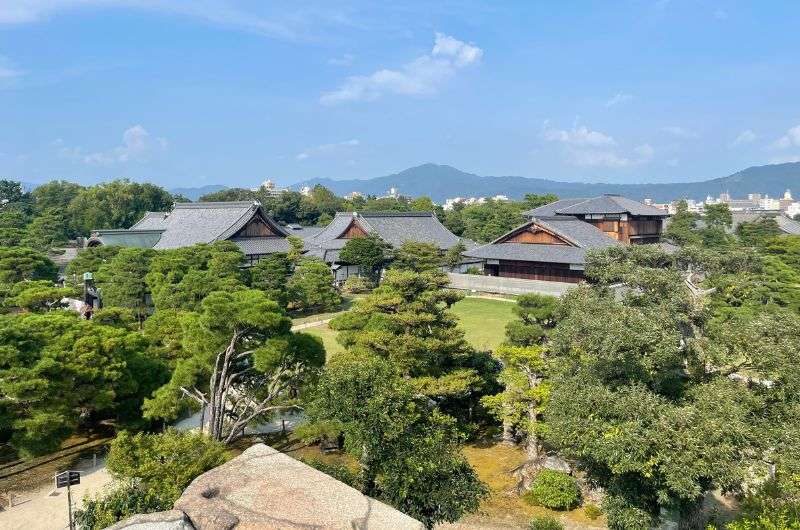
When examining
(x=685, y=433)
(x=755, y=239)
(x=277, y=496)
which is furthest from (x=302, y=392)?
(x=755, y=239)

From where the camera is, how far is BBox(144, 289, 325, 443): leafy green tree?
43.1 ft

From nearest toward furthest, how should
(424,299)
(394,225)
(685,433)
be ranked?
1. (685,433)
2. (424,299)
3. (394,225)

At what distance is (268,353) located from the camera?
13156mm

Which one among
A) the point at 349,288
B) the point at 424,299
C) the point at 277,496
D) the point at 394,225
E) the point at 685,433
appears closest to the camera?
the point at 277,496

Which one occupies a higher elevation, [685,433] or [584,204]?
[584,204]

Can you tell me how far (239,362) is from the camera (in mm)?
14781

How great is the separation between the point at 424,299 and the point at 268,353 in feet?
14.2

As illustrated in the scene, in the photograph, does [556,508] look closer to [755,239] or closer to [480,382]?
[480,382]

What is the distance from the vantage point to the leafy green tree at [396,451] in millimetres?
Answer: 9250

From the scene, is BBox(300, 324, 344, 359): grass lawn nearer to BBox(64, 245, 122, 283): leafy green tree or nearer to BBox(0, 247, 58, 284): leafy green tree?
BBox(64, 245, 122, 283): leafy green tree

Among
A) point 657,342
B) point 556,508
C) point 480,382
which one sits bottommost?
point 556,508

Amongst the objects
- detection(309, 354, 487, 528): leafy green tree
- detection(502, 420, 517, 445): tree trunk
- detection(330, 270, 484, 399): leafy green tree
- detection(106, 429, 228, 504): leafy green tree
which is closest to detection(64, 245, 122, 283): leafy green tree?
detection(330, 270, 484, 399): leafy green tree

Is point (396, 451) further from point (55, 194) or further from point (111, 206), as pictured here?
point (55, 194)

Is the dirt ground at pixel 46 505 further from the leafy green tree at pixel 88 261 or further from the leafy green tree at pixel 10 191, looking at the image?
the leafy green tree at pixel 10 191
